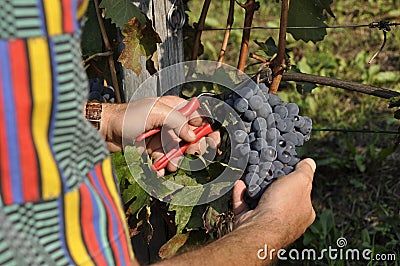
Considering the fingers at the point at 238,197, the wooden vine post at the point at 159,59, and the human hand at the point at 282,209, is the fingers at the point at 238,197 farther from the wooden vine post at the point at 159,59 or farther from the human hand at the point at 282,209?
the wooden vine post at the point at 159,59

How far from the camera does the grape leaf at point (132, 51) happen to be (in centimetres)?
171

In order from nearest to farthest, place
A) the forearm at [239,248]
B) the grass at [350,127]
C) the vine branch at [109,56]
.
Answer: the forearm at [239,248] → the vine branch at [109,56] → the grass at [350,127]

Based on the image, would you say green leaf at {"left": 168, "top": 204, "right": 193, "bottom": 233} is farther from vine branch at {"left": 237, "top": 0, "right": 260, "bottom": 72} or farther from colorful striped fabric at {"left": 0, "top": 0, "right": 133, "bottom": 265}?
colorful striped fabric at {"left": 0, "top": 0, "right": 133, "bottom": 265}

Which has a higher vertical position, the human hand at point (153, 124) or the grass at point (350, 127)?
the human hand at point (153, 124)

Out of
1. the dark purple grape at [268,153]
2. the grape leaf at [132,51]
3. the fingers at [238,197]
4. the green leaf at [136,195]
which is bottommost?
the green leaf at [136,195]

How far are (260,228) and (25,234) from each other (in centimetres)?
59

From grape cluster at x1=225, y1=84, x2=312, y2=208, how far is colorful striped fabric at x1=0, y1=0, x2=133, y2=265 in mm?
658

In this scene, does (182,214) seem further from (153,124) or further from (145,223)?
(153,124)

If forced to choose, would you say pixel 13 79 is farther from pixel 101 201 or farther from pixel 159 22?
pixel 159 22

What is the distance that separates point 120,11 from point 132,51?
0.35 ft

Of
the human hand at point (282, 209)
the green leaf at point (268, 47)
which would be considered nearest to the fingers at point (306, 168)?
the human hand at point (282, 209)

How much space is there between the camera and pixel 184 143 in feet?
5.04

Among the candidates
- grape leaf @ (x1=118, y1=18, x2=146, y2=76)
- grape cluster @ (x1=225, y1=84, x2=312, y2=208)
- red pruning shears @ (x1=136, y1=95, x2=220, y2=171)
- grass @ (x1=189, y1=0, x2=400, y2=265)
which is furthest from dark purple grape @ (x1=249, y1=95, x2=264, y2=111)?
grass @ (x1=189, y1=0, x2=400, y2=265)

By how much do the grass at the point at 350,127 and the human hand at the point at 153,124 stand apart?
0.51m
